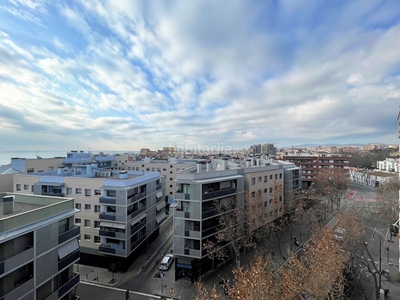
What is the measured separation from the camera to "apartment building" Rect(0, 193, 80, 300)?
1204 cm

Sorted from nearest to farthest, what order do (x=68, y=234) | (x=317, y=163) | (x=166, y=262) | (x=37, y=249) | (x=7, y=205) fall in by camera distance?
1. (x=37, y=249)
2. (x=7, y=205)
3. (x=68, y=234)
4. (x=166, y=262)
5. (x=317, y=163)

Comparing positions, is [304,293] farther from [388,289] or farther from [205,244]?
[388,289]

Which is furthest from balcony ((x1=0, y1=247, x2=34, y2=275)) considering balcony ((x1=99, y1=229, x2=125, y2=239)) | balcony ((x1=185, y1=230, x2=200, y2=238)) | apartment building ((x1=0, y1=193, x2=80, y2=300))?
balcony ((x1=185, y1=230, x2=200, y2=238))

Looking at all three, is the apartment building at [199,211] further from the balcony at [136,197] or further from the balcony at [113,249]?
the balcony at [113,249]

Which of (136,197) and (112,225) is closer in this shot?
(112,225)

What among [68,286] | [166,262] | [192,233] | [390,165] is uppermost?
[390,165]

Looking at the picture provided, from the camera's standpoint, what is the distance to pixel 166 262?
85.6ft

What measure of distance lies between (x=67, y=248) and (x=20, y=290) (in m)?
3.46

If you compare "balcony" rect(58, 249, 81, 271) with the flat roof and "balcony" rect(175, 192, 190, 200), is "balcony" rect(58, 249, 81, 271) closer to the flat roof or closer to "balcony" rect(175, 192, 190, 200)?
the flat roof

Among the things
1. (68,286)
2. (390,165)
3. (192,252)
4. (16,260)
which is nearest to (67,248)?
(68,286)

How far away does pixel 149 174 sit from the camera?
31.5 metres

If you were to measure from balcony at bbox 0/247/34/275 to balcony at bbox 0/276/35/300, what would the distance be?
1199 mm

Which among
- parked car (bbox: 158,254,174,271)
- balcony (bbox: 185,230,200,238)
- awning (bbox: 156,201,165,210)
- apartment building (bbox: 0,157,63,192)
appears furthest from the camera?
apartment building (bbox: 0,157,63,192)

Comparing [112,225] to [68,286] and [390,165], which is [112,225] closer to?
[68,286]
